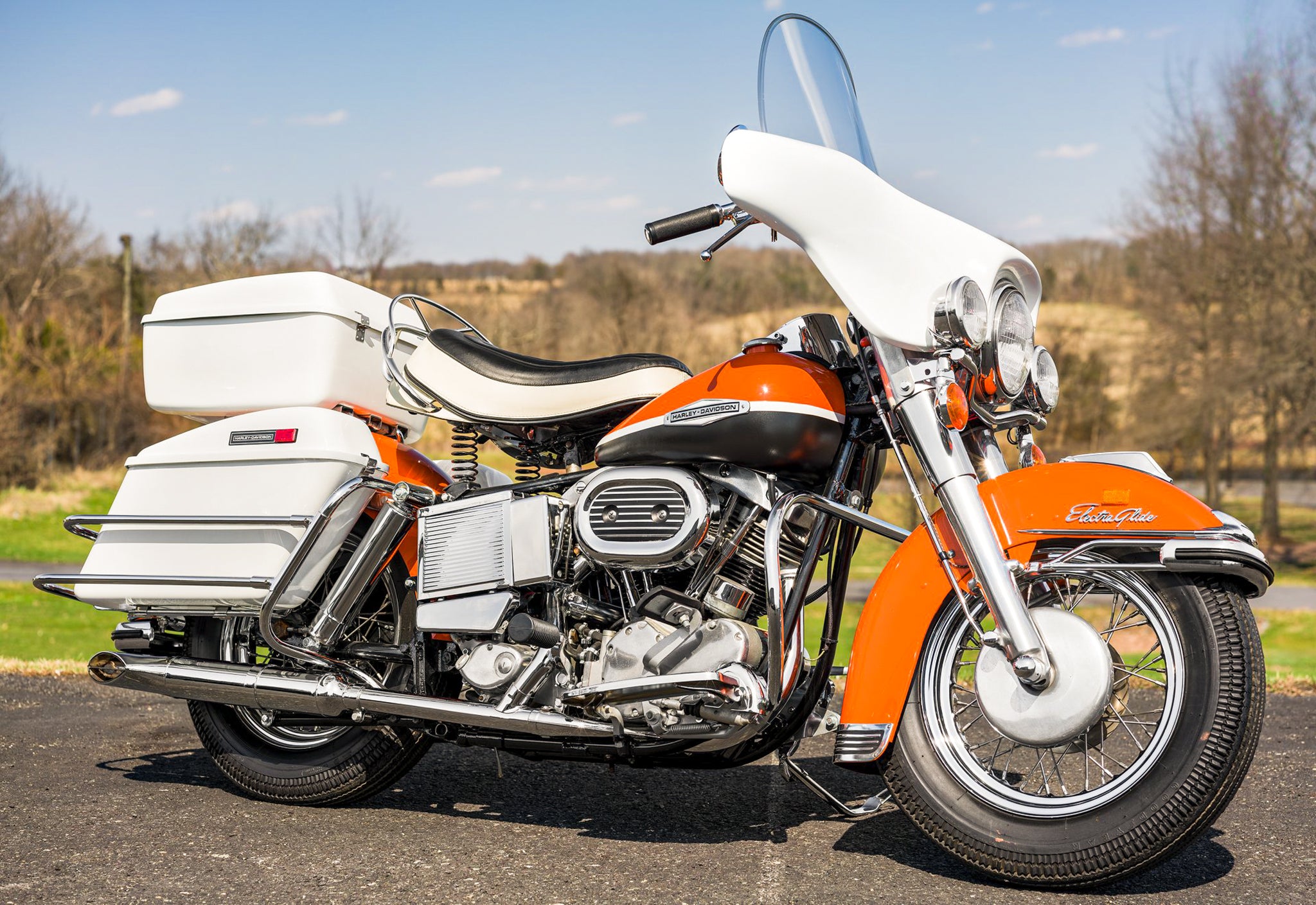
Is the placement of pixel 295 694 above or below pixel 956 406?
below

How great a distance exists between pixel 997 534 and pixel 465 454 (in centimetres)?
200

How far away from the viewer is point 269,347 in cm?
447

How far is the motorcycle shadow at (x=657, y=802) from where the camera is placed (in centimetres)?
359

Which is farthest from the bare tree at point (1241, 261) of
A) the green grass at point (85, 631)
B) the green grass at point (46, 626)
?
the green grass at point (46, 626)

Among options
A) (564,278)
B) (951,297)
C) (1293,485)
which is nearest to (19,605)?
(951,297)

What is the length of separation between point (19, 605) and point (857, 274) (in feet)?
48.5

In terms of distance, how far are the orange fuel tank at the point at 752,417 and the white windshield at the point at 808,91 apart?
72 centimetres

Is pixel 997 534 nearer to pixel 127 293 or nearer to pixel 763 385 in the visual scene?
pixel 763 385

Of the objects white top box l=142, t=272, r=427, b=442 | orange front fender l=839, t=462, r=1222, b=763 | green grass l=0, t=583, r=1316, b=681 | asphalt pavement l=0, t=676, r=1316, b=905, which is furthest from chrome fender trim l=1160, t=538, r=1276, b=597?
green grass l=0, t=583, r=1316, b=681

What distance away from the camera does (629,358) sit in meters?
3.99

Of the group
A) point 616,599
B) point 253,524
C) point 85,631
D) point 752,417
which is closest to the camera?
point 752,417

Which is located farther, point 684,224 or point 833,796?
point 684,224

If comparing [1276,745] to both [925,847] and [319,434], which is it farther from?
→ [319,434]

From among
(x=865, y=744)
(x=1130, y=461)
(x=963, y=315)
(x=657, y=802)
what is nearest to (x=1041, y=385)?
(x=1130, y=461)
